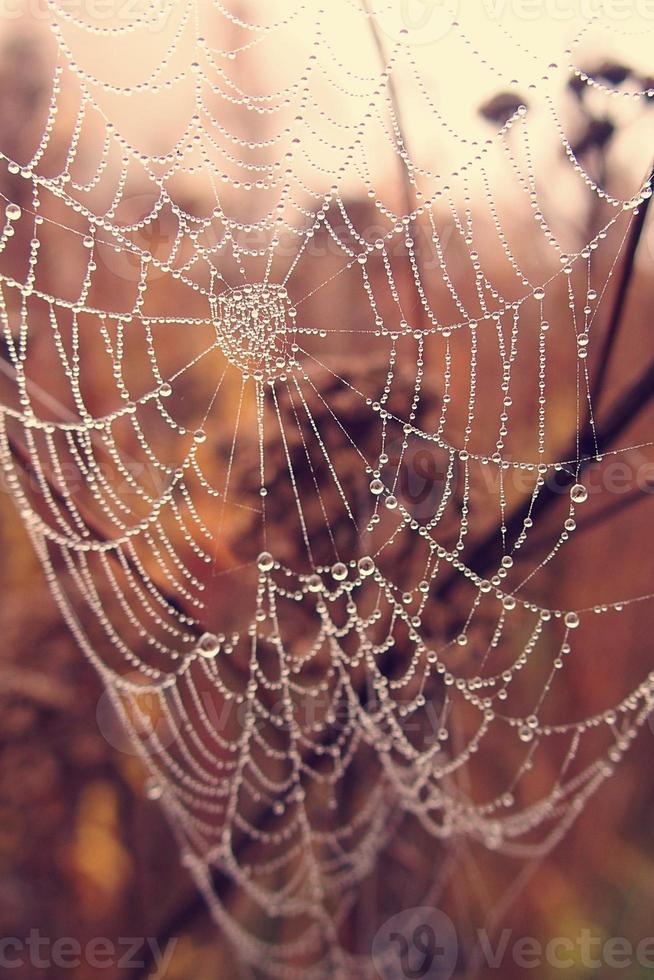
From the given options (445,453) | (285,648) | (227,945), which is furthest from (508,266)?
(227,945)

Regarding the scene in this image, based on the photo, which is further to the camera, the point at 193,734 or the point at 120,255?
the point at 193,734

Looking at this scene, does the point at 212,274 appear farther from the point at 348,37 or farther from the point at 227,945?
the point at 227,945

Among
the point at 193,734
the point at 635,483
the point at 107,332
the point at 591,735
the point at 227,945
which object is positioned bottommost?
the point at 227,945

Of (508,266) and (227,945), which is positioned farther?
(227,945)

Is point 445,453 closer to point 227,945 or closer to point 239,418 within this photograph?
point 239,418

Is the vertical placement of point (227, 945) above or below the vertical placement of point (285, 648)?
below

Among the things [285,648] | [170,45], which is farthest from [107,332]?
[285,648]

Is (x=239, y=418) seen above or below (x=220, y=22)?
below
